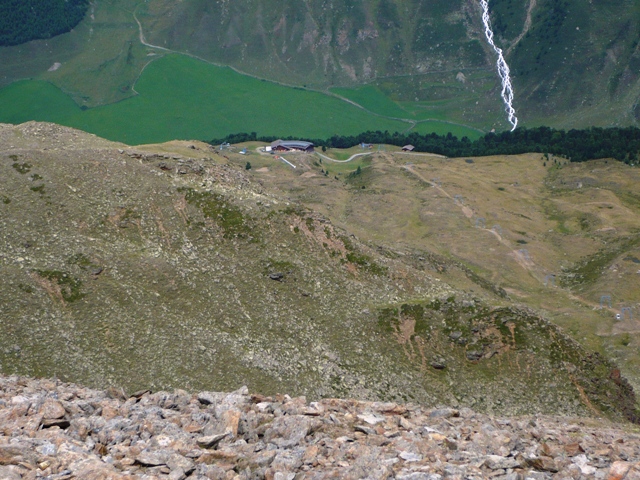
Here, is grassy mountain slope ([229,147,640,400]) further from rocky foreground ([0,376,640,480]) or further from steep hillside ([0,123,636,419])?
rocky foreground ([0,376,640,480])

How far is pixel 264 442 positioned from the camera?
48.0 metres

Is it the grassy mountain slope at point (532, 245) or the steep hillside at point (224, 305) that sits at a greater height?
the steep hillside at point (224, 305)

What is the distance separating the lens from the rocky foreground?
42250 mm

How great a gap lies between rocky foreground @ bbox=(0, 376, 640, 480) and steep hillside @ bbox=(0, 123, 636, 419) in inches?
880

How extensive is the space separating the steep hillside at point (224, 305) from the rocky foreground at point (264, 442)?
73.4 feet

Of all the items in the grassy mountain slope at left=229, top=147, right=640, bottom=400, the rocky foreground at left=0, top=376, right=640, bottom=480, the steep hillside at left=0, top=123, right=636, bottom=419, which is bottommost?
the grassy mountain slope at left=229, top=147, right=640, bottom=400

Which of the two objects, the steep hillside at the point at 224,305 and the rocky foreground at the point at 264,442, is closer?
the rocky foreground at the point at 264,442

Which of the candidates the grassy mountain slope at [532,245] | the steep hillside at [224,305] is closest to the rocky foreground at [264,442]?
the steep hillside at [224,305]

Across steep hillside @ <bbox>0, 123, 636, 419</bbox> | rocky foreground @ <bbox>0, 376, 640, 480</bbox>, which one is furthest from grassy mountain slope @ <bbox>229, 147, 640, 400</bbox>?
rocky foreground @ <bbox>0, 376, 640, 480</bbox>

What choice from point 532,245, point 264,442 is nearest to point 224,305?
point 264,442

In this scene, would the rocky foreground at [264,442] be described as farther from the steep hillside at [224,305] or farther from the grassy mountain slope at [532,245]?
the grassy mountain slope at [532,245]

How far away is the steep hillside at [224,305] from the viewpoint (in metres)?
82.2

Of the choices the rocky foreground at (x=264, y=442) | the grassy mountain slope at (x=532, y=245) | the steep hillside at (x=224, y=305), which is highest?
the rocky foreground at (x=264, y=442)

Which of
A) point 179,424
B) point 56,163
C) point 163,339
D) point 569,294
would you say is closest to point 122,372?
point 163,339
